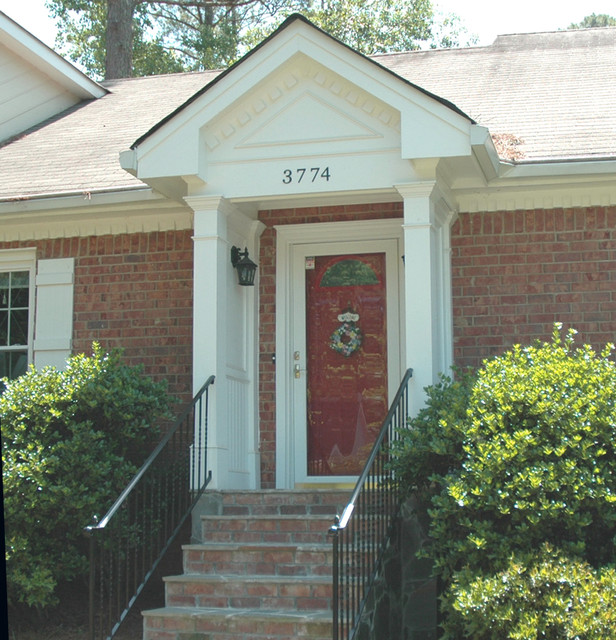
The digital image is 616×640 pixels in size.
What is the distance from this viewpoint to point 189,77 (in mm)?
12359

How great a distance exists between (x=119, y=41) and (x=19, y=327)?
1070cm

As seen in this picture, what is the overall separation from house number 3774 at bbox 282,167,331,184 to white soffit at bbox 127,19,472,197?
0.06 metres

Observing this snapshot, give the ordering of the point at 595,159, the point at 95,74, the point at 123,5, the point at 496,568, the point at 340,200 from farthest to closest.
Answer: the point at 95,74 < the point at 123,5 < the point at 340,200 < the point at 595,159 < the point at 496,568

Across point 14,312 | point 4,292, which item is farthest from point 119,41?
point 14,312

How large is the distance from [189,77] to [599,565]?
29.1 feet

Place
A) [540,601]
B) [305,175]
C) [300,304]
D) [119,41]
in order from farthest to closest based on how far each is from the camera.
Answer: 1. [119,41]
2. [300,304]
3. [305,175]
4. [540,601]

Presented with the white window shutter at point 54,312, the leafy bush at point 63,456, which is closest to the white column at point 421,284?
the leafy bush at point 63,456

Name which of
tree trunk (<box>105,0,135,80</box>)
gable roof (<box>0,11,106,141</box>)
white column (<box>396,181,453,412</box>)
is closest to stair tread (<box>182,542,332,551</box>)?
white column (<box>396,181,453,412</box>)

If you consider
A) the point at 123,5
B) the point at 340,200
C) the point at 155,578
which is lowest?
the point at 155,578

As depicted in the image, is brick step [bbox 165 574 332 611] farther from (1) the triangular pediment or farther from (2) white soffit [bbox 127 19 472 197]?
(1) the triangular pediment

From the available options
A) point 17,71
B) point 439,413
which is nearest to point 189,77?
point 17,71

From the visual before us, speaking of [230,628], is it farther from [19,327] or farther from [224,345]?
[19,327]

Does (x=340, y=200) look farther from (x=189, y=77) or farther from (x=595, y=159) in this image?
(x=189, y=77)

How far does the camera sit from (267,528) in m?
6.87
